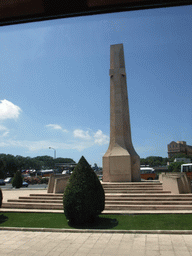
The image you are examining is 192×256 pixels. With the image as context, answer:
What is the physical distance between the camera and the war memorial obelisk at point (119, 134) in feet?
53.1

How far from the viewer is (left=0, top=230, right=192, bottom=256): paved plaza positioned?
5.40 m

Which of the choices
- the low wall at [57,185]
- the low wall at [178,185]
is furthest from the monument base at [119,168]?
the low wall at [57,185]

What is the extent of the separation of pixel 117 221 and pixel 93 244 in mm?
2428

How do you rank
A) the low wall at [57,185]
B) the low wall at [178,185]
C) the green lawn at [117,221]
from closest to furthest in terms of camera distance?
1. the green lawn at [117,221]
2. the low wall at [178,185]
3. the low wall at [57,185]

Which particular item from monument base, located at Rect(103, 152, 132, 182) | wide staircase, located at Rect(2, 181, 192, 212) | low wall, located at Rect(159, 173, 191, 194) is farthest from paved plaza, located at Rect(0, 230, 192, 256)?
monument base, located at Rect(103, 152, 132, 182)

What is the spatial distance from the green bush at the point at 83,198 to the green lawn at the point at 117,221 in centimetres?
41

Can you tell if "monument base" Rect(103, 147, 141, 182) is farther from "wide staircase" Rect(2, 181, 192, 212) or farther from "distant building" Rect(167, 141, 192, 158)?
"distant building" Rect(167, 141, 192, 158)

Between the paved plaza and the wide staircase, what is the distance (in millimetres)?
3431

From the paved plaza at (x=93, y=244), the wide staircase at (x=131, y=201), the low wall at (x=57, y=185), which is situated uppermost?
the low wall at (x=57, y=185)

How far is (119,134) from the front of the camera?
57.1 feet

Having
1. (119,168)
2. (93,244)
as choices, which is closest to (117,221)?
(93,244)

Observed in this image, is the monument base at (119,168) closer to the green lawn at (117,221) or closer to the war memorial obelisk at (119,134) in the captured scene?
the war memorial obelisk at (119,134)

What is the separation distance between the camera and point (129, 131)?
1798 centimetres

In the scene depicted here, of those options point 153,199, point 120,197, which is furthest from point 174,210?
point 120,197
